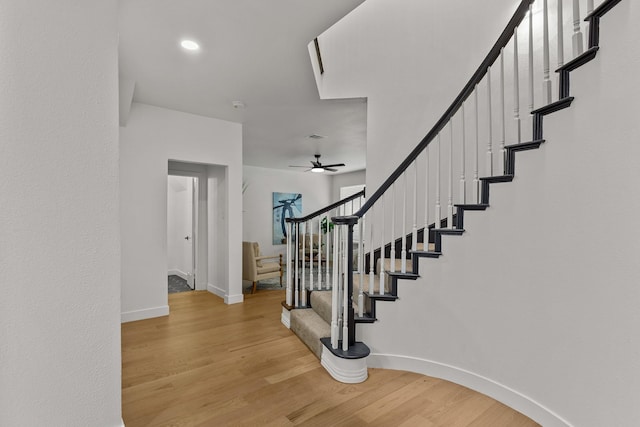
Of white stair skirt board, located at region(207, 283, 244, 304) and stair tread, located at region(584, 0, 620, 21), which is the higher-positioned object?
stair tread, located at region(584, 0, 620, 21)

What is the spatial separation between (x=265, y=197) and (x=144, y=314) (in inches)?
186

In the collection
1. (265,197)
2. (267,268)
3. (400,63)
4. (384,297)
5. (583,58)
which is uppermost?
(400,63)

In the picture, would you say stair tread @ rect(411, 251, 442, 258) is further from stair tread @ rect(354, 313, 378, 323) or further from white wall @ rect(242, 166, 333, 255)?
white wall @ rect(242, 166, 333, 255)

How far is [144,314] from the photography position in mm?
3689

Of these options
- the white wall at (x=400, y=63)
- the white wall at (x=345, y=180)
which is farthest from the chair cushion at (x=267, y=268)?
the white wall at (x=345, y=180)

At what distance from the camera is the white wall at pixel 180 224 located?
6.05 meters

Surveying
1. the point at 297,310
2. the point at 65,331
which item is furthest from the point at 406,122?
the point at 65,331

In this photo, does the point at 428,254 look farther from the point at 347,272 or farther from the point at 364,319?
the point at 364,319

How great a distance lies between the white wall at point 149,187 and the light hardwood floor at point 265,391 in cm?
66

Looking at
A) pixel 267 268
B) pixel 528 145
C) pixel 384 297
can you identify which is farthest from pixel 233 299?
pixel 528 145

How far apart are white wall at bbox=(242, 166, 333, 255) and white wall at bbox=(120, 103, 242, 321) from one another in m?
3.63

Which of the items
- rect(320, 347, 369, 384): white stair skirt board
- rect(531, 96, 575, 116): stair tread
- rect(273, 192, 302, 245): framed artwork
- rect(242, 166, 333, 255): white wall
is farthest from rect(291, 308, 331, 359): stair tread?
rect(273, 192, 302, 245): framed artwork

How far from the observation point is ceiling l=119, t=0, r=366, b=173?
2021 millimetres

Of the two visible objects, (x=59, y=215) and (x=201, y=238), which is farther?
(x=201, y=238)
